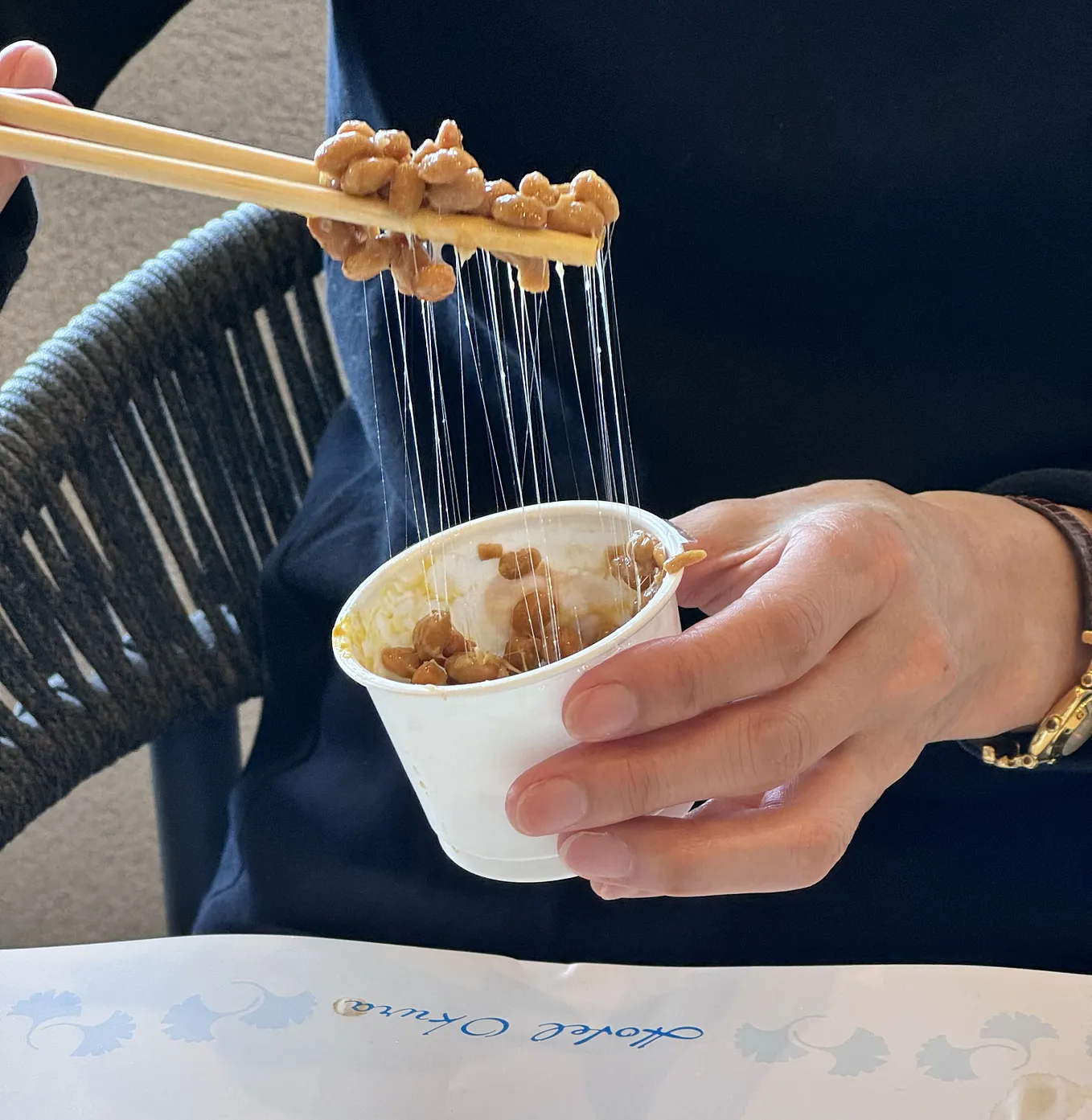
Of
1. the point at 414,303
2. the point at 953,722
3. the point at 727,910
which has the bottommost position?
the point at 727,910

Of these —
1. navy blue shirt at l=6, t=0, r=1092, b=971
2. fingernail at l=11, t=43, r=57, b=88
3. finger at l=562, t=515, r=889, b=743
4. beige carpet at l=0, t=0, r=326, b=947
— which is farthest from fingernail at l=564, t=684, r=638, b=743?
beige carpet at l=0, t=0, r=326, b=947

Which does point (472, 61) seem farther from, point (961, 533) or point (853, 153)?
point (961, 533)

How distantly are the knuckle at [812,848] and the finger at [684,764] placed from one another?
2 centimetres

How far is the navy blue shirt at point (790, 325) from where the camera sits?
0.60 metres

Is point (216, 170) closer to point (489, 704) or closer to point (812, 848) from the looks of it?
point (489, 704)

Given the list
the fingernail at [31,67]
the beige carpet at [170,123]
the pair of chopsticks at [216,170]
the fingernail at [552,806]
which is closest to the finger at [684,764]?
the fingernail at [552,806]

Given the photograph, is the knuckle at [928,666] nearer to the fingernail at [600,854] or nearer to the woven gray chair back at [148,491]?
the fingernail at [600,854]

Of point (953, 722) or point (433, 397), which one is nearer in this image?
point (953, 722)

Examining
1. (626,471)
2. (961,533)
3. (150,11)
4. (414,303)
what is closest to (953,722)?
(961,533)

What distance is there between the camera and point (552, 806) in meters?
0.41

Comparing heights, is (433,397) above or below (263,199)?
below

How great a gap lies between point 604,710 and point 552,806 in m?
0.04

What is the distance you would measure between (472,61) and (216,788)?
0.49m

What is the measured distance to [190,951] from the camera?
0.58 meters
